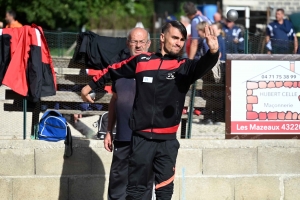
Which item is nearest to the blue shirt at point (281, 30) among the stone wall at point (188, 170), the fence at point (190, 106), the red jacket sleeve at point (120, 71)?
the fence at point (190, 106)

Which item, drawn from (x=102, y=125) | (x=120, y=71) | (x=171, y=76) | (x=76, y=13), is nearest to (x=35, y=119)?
(x=102, y=125)

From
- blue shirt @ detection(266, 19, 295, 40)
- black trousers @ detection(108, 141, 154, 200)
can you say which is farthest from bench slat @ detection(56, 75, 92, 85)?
blue shirt @ detection(266, 19, 295, 40)

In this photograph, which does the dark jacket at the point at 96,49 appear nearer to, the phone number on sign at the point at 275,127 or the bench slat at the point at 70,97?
the bench slat at the point at 70,97

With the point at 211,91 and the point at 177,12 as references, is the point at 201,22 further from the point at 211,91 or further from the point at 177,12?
the point at 177,12

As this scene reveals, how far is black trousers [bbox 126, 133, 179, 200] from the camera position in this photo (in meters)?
6.38

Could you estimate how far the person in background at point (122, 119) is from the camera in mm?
7184

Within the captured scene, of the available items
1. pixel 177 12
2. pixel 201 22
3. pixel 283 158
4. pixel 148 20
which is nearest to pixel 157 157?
pixel 283 158

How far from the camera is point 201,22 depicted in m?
12.2

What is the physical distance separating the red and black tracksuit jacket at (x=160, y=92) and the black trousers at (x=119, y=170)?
92 centimetres

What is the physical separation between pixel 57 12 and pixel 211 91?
888 inches

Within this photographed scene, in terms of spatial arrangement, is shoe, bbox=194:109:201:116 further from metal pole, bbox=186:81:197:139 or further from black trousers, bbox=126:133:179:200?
black trousers, bbox=126:133:179:200

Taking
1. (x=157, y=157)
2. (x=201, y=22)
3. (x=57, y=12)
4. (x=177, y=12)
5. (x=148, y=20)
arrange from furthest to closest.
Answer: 1. (x=177, y=12)
2. (x=148, y=20)
3. (x=57, y=12)
4. (x=201, y=22)
5. (x=157, y=157)

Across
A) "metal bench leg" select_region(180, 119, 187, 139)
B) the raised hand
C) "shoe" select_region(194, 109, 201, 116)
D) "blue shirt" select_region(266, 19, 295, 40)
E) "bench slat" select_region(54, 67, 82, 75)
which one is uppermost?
"blue shirt" select_region(266, 19, 295, 40)

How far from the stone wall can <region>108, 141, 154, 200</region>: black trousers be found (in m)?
0.98
